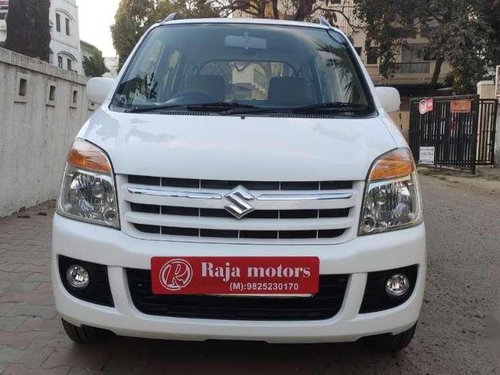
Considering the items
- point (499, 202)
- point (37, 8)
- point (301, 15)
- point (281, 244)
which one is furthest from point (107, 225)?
point (301, 15)

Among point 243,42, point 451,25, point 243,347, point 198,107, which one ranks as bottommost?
point 243,347

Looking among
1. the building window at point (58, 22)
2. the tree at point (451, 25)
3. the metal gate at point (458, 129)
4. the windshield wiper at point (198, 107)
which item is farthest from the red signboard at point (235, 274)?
the building window at point (58, 22)

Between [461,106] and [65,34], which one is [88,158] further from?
[65,34]

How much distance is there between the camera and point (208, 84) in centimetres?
353

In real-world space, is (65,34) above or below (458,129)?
above

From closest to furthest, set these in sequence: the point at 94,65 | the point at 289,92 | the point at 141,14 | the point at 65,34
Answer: the point at 289,92 → the point at 141,14 → the point at 65,34 → the point at 94,65

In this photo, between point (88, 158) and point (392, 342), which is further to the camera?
point (392, 342)

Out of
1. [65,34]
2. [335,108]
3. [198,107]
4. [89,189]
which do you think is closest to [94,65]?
[65,34]

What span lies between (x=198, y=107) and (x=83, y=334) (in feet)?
4.59

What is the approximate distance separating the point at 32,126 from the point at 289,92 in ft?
14.1

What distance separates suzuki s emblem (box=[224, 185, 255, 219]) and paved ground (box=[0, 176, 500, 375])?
981mm

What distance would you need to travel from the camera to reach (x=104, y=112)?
310cm

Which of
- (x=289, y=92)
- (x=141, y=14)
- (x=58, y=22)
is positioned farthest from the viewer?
(x=58, y=22)

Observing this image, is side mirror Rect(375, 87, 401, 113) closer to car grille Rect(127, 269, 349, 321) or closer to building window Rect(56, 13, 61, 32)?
car grille Rect(127, 269, 349, 321)
